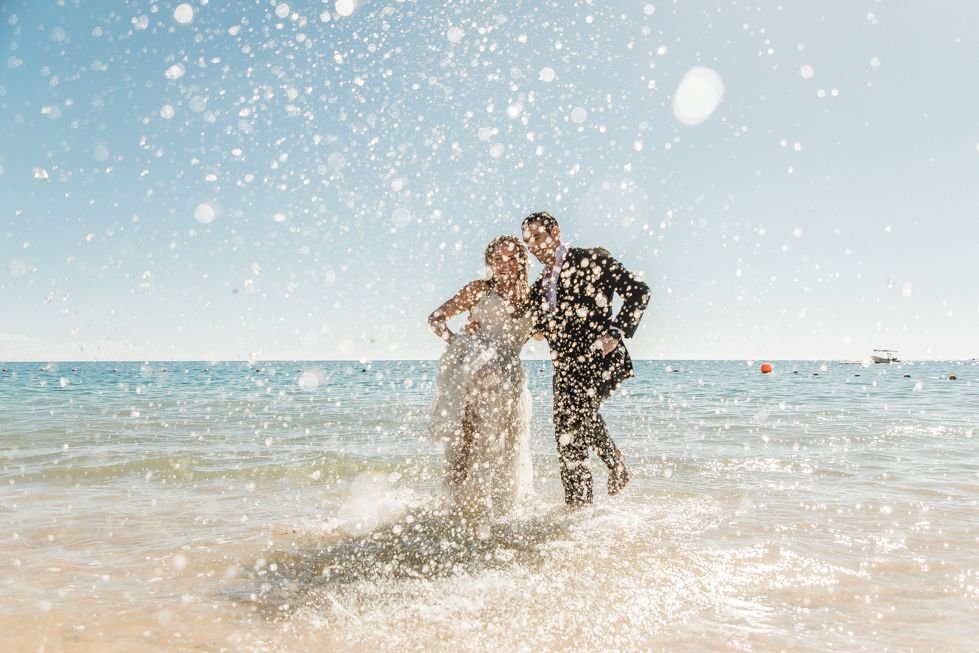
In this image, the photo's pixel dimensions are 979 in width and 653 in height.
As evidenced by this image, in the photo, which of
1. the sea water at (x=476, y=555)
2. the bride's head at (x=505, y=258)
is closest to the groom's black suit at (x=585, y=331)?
the bride's head at (x=505, y=258)

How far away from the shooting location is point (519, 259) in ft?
15.2

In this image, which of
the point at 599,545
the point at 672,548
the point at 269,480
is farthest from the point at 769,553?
the point at 269,480

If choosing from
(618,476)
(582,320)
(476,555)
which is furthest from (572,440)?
(476,555)

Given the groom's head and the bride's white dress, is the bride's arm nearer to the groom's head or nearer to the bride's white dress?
the bride's white dress

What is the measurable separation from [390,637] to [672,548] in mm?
2008

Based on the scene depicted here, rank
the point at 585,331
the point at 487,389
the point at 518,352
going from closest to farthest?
the point at 487,389, the point at 585,331, the point at 518,352

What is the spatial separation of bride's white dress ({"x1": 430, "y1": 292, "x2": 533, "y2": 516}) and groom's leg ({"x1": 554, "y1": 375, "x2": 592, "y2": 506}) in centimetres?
32

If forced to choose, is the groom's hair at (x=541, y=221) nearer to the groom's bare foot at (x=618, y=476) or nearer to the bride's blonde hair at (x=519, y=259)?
the bride's blonde hair at (x=519, y=259)

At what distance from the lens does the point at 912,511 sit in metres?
4.71

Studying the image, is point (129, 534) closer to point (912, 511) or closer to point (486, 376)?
point (486, 376)

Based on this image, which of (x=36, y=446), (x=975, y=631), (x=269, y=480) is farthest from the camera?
(x=36, y=446)

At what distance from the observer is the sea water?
8.32ft

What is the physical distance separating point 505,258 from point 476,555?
2.08 m

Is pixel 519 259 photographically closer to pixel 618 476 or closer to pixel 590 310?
pixel 590 310
